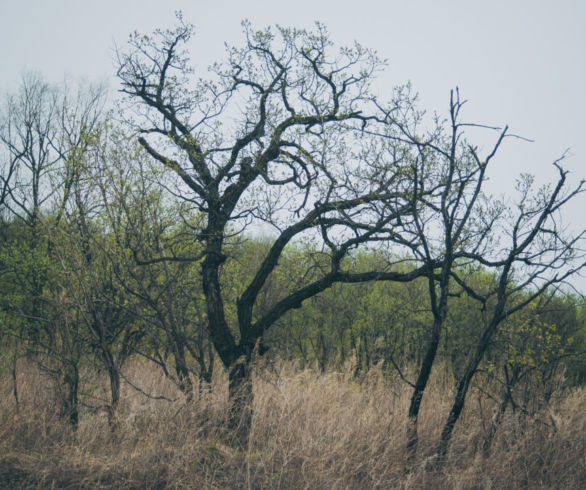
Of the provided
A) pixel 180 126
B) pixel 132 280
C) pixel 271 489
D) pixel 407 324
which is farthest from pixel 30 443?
pixel 407 324

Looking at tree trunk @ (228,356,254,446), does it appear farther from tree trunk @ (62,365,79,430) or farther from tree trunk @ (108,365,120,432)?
tree trunk @ (62,365,79,430)

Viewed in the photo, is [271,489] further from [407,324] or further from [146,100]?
[407,324]

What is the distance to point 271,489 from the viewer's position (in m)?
6.15

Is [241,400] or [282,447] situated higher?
[241,400]

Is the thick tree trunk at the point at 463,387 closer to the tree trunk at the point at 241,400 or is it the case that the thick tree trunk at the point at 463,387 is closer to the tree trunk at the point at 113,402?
the tree trunk at the point at 241,400

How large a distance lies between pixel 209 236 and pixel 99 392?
362 centimetres

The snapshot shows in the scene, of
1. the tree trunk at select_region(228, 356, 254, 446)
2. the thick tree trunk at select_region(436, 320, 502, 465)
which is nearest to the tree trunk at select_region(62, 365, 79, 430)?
the tree trunk at select_region(228, 356, 254, 446)

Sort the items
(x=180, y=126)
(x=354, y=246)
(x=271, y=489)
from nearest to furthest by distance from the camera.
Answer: (x=271, y=489)
(x=354, y=246)
(x=180, y=126)

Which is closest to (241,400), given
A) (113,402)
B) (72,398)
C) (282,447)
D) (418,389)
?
(282,447)

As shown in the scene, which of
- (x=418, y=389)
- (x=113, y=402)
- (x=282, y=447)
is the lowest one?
(x=282, y=447)

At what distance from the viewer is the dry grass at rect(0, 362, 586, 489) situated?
6.47m

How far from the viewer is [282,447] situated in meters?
6.71

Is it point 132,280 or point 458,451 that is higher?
point 132,280

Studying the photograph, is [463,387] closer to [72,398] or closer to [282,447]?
[282,447]
